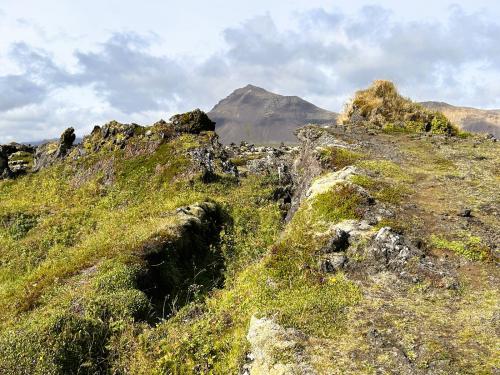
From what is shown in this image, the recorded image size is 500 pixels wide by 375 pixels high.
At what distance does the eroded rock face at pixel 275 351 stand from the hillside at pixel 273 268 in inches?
1.6

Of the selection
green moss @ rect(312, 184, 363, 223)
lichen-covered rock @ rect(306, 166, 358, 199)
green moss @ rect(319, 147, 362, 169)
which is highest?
green moss @ rect(319, 147, 362, 169)

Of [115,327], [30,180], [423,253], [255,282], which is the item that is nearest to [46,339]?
[115,327]

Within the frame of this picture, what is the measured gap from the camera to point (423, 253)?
15117 mm

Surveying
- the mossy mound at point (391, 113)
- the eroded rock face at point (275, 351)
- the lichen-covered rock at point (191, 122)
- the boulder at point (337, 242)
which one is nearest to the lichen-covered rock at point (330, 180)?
the boulder at point (337, 242)

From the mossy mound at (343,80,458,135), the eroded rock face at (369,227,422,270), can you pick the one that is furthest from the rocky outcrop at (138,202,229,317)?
the mossy mound at (343,80,458,135)

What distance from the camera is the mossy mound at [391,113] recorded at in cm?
3878

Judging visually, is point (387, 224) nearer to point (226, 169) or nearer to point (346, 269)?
point (346, 269)

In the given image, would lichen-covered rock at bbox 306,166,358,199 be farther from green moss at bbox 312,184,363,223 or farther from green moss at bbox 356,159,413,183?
green moss at bbox 356,159,413,183

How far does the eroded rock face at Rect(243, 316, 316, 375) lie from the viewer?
10357mm

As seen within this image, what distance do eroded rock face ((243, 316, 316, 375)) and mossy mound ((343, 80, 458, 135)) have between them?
93.7ft

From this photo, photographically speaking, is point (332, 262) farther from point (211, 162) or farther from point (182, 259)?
point (211, 162)

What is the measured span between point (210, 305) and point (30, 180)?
32612mm

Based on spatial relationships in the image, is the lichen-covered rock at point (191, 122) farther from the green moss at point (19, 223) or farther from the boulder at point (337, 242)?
the boulder at point (337, 242)

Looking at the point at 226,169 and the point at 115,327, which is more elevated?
the point at 226,169
